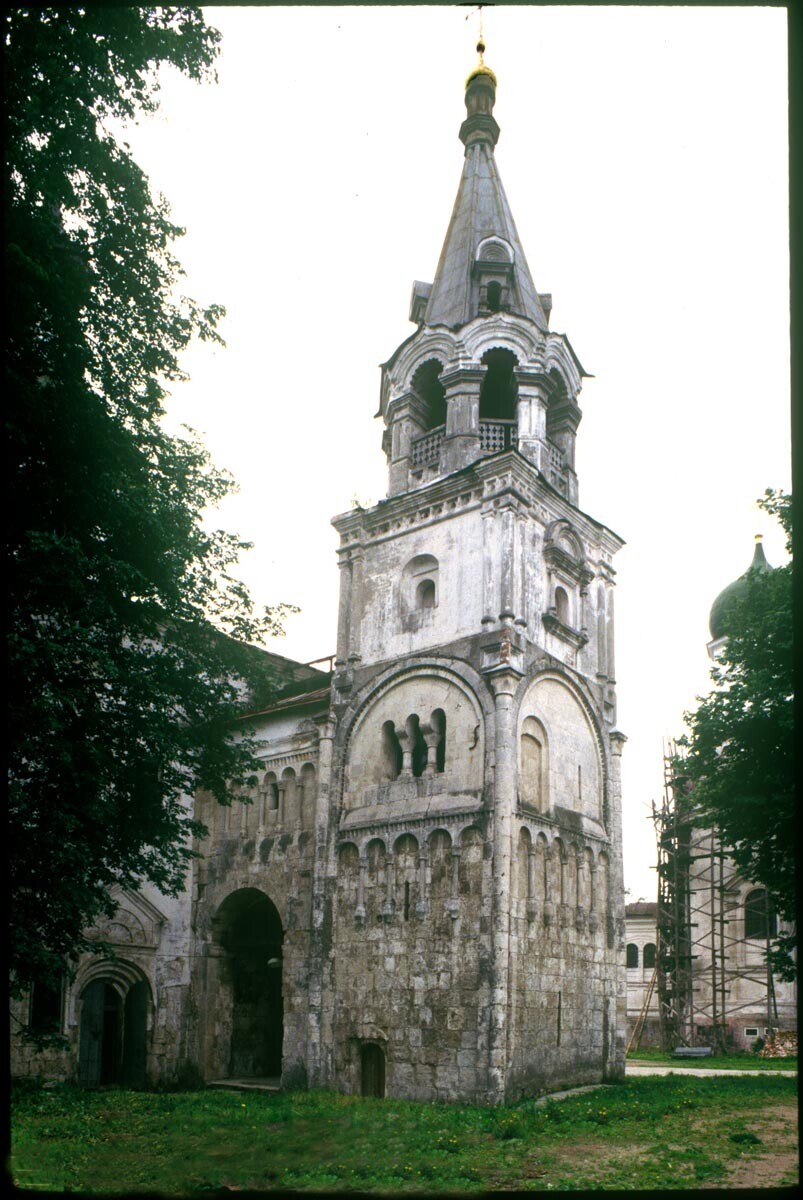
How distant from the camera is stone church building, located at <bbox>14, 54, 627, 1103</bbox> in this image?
22641 mm

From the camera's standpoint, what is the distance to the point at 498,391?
29.8 metres

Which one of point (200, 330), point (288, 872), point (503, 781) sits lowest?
point (288, 872)

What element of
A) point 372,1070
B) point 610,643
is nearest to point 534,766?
point 610,643

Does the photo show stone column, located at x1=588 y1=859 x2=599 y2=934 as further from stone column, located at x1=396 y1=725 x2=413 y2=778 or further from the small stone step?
the small stone step

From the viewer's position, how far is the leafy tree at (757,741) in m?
21.0

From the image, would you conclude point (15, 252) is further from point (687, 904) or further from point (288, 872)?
point (687, 904)

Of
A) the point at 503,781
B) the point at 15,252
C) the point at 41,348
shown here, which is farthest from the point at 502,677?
the point at 15,252

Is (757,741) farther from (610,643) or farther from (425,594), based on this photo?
(425,594)

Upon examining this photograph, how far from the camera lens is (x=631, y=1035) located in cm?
4569

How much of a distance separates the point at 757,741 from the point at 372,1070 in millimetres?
11139

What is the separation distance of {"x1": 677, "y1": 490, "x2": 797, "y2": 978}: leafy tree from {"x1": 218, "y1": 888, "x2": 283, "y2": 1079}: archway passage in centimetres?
1225

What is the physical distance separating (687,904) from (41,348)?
119 ft

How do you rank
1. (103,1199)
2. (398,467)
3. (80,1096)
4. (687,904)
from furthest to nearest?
(687,904) → (398,467) → (80,1096) → (103,1199)

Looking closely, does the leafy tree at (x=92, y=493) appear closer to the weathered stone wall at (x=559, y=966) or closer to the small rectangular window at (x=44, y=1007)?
the weathered stone wall at (x=559, y=966)
